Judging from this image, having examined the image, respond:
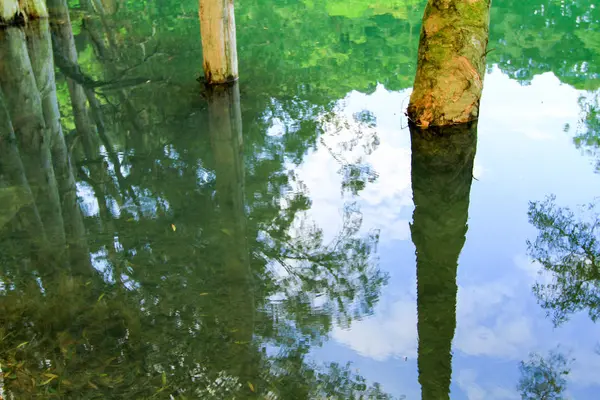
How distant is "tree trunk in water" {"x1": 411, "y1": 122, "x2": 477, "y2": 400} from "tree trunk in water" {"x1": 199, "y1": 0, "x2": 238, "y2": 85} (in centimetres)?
319

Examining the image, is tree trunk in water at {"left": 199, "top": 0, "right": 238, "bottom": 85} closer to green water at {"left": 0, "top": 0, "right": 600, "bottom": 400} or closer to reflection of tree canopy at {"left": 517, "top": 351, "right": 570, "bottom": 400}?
green water at {"left": 0, "top": 0, "right": 600, "bottom": 400}

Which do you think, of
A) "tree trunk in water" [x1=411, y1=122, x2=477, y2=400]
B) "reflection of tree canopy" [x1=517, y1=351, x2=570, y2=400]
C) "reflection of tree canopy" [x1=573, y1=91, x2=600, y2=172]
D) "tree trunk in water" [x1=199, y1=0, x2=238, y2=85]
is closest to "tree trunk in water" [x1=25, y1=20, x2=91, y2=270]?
"tree trunk in water" [x1=199, y1=0, x2=238, y2=85]

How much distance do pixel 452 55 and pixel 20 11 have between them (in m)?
12.3

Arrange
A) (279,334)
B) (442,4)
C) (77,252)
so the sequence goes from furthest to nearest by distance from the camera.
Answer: (442,4) → (77,252) → (279,334)

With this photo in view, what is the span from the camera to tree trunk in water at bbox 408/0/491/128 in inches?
302

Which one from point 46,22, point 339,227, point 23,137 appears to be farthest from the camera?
point 46,22

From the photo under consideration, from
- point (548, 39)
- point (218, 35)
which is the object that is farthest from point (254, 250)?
point (548, 39)

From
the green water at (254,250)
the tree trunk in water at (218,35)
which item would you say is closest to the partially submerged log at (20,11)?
the green water at (254,250)

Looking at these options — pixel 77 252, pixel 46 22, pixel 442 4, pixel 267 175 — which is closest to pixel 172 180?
pixel 267 175

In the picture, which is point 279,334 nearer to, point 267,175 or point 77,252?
point 77,252

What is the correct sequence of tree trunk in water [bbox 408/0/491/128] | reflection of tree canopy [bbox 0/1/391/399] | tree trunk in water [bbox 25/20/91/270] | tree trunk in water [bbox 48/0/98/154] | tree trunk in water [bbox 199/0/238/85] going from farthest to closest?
tree trunk in water [bbox 199/0/238/85] < tree trunk in water [bbox 48/0/98/154] < tree trunk in water [bbox 408/0/491/128] < tree trunk in water [bbox 25/20/91/270] < reflection of tree canopy [bbox 0/1/391/399]

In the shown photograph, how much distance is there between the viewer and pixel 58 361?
161 inches

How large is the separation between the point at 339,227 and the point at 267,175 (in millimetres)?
1611

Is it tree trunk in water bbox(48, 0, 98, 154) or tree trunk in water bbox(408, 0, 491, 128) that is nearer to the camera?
tree trunk in water bbox(408, 0, 491, 128)
